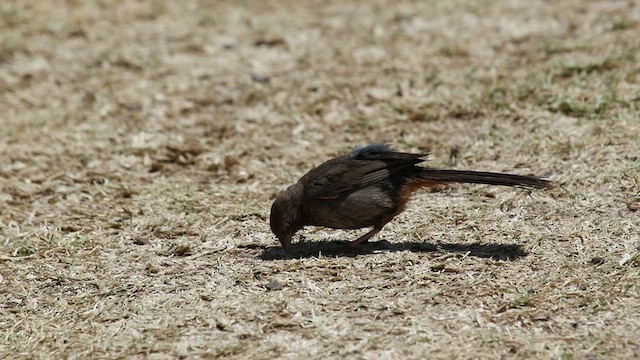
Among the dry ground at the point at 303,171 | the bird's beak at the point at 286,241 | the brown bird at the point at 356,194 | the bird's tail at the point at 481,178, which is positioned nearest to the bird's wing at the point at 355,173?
the brown bird at the point at 356,194

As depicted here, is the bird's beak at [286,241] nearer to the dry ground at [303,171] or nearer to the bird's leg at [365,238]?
the dry ground at [303,171]

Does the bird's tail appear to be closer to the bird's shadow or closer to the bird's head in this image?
the bird's shadow

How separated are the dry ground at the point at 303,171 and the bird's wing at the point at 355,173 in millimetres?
430

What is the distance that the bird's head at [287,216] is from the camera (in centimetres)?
575

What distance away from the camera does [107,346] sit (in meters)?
4.75

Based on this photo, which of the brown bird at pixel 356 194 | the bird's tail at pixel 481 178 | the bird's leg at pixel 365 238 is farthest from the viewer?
the bird's leg at pixel 365 238

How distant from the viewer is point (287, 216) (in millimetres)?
5746

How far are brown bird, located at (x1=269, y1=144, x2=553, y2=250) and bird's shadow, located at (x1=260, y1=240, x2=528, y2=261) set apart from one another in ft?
0.28

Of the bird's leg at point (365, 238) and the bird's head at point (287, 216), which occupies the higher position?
the bird's head at point (287, 216)

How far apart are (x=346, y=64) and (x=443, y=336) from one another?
5293mm

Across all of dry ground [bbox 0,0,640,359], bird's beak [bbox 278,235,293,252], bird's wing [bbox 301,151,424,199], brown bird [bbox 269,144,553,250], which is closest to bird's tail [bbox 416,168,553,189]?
brown bird [bbox 269,144,553,250]

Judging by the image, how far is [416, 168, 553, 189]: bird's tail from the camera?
5449 mm

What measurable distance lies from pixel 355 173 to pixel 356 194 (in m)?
0.14

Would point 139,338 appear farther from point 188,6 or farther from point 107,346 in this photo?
point 188,6
